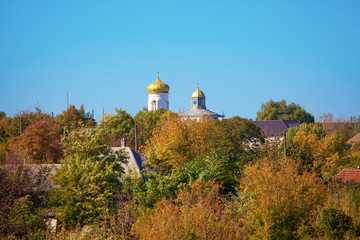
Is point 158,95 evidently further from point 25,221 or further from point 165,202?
point 25,221

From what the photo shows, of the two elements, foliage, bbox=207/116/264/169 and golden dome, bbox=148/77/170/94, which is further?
golden dome, bbox=148/77/170/94

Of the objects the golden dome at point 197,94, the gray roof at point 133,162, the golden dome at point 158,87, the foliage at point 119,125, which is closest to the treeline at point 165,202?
the gray roof at point 133,162

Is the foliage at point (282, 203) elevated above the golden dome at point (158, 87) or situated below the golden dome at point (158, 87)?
below

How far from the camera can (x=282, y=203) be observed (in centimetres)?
2666

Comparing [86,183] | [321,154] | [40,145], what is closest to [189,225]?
[86,183]

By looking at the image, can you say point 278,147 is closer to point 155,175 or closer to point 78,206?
point 155,175

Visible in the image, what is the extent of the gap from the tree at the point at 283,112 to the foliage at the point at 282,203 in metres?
84.9

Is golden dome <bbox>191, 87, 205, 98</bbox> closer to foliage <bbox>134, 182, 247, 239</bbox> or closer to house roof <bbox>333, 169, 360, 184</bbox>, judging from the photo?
house roof <bbox>333, 169, 360, 184</bbox>

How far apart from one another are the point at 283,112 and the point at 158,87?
30.8 m

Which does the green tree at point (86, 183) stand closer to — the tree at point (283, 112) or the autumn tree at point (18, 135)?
the autumn tree at point (18, 135)

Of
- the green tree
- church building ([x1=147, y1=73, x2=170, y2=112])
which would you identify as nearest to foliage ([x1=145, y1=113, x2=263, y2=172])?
the green tree

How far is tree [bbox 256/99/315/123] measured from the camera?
113m

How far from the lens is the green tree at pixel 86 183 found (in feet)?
90.6

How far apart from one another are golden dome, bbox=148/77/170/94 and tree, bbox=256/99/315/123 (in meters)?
25.1
